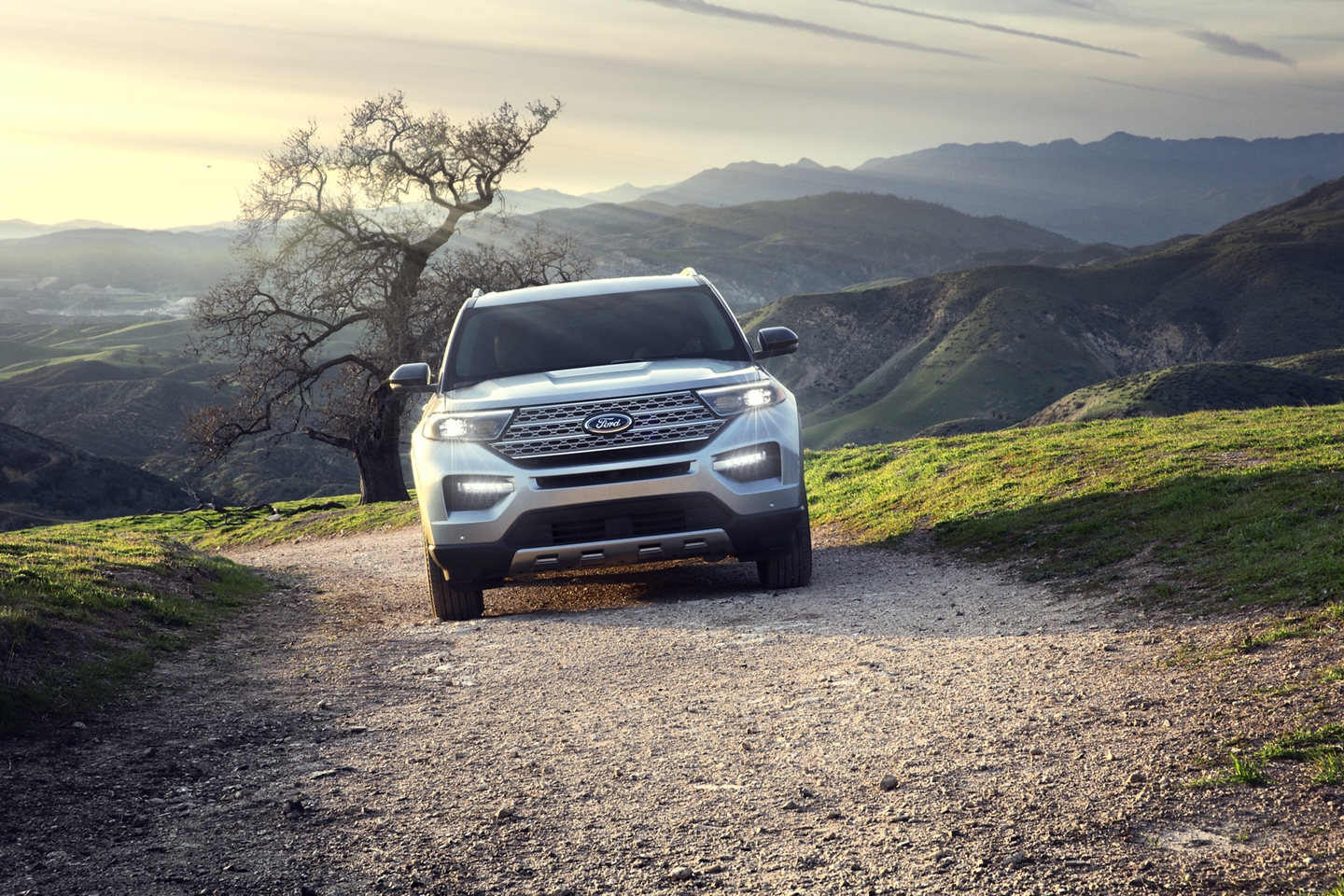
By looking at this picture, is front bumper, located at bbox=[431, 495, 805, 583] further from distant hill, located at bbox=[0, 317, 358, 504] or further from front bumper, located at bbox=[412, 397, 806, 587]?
distant hill, located at bbox=[0, 317, 358, 504]

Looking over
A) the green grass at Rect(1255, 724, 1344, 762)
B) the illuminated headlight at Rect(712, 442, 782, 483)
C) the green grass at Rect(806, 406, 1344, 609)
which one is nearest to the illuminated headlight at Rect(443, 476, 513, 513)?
the illuminated headlight at Rect(712, 442, 782, 483)

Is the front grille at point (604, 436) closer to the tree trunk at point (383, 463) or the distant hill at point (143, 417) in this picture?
the tree trunk at point (383, 463)

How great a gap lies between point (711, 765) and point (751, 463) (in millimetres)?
2927

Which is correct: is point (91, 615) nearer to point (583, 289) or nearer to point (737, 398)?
point (583, 289)

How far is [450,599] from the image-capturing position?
24.2ft

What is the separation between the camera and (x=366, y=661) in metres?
6.31

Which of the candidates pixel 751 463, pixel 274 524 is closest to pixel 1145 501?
pixel 751 463

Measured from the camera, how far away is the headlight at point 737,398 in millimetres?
6688

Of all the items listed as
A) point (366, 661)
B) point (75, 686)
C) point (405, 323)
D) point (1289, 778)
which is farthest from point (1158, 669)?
point (405, 323)

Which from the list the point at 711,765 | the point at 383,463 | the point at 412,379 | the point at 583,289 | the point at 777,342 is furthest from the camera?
the point at 383,463

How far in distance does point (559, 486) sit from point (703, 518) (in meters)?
1.00

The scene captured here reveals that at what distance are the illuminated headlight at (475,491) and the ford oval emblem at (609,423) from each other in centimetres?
65

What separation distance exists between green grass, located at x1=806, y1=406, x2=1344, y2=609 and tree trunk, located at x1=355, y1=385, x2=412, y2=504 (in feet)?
47.6

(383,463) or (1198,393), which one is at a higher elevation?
(383,463)
